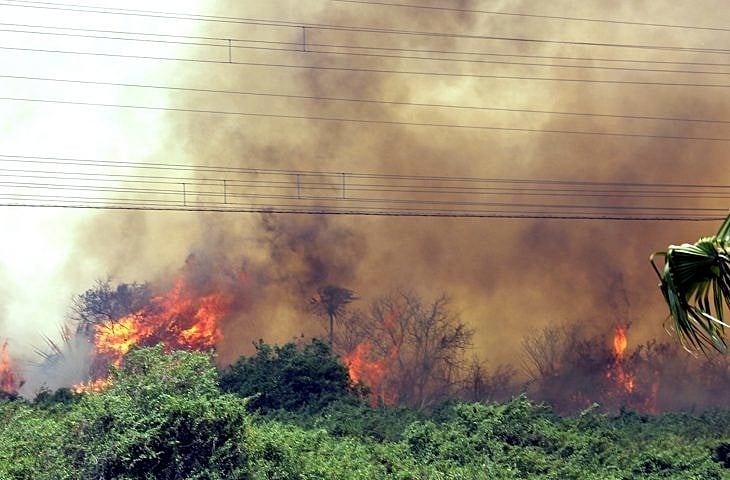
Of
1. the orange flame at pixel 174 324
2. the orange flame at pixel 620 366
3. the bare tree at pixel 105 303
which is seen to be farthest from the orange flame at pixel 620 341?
the bare tree at pixel 105 303

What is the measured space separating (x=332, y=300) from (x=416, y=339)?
5.26 meters

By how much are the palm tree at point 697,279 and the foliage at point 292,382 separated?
117 feet

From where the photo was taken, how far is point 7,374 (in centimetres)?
5259

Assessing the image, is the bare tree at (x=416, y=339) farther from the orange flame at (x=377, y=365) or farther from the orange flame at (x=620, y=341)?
the orange flame at (x=620, y=341)

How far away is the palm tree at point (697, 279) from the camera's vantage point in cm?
555

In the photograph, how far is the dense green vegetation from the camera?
2308cm

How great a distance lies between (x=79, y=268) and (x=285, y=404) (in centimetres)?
1953

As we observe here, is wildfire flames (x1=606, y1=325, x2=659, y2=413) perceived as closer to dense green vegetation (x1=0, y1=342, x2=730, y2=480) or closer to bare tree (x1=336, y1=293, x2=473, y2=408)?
bare tree (x1=336, y1=293, x2=473, y2=408)

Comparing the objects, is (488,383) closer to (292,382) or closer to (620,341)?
(620,341)

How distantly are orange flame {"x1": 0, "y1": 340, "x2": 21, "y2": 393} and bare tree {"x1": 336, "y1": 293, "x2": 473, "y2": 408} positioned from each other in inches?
697

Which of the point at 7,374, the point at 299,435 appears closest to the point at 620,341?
the point at 299,435

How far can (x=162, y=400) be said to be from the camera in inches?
936

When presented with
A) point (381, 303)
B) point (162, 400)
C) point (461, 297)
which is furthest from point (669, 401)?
point (162, 400)

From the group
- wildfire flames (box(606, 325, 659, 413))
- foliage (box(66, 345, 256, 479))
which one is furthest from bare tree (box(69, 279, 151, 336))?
foliage (box(66, 345, 256, 479))
